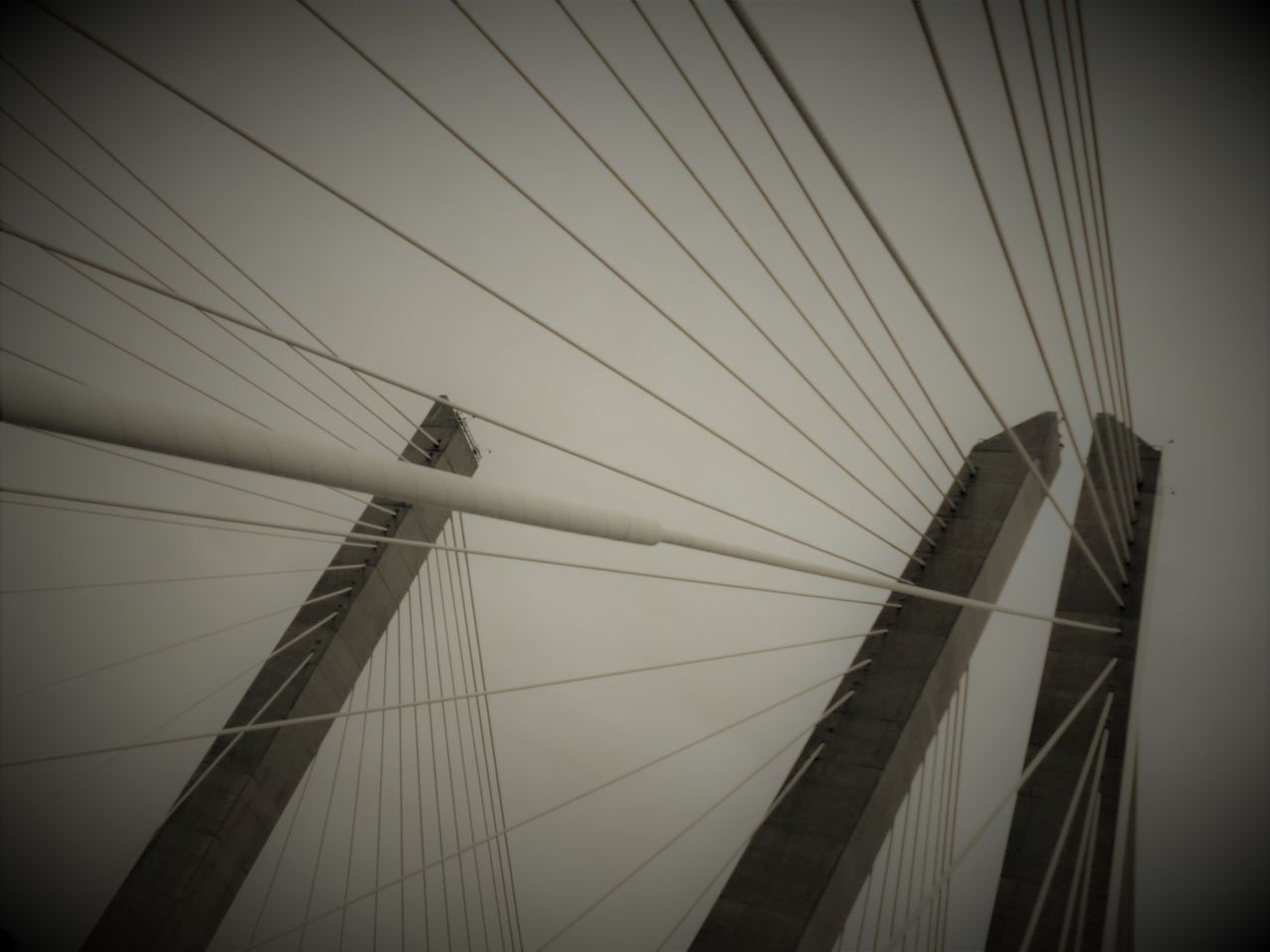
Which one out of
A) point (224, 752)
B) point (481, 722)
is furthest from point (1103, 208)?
point (481, 722)

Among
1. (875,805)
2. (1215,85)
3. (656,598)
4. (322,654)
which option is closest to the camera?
(875,805)

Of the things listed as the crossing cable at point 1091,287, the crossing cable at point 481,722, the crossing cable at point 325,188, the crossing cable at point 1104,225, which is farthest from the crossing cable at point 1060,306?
the crossing cable at point 481,722

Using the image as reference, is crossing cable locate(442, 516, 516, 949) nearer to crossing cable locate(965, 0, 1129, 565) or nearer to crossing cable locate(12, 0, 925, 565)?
crossing cable locate(12, 0, 925, 565)

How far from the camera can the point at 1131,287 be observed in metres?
12.6

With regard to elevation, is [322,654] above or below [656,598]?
below

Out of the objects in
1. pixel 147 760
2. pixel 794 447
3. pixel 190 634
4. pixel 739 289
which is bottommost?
pixel 147 760

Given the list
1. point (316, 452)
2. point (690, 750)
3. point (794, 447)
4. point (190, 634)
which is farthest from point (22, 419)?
point (190, 634)

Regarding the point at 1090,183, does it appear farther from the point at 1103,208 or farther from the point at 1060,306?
the point at 1060,306

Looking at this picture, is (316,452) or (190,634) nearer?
(316,452)

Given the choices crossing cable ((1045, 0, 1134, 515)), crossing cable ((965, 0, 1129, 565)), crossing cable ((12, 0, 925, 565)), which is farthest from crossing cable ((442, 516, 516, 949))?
crossing cable ((1045, 0, 1134, 515))

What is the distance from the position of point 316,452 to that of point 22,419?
0.68m

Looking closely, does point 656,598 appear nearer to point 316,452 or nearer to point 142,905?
point 142,905

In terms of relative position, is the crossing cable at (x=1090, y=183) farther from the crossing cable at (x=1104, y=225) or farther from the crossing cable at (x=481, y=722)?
the crossing cable at (x=481, y=722)

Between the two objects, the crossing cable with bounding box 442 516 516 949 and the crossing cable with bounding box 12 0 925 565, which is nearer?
the crossing cable with bounding box 12 0 925 565
